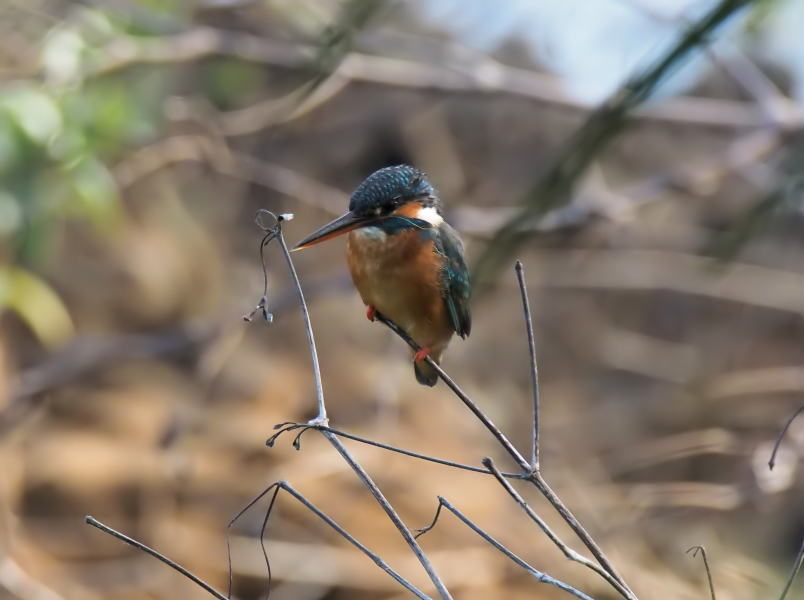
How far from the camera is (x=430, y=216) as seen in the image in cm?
202

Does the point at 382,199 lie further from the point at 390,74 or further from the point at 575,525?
the point at 390,74

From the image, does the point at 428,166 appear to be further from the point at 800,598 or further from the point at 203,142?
the point at 800,598

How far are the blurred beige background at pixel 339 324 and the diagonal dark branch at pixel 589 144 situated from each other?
87.3 inches

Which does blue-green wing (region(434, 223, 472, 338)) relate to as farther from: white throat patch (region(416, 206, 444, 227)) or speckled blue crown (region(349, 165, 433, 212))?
speckled blue crown (region(349, 165, 433, 212))

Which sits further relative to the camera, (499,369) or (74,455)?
(499,369)

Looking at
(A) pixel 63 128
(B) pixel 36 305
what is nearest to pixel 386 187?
(A) pixel 63 128

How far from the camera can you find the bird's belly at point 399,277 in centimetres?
191

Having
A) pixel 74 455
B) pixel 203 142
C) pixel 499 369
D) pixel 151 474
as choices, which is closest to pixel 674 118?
pixel 203 142

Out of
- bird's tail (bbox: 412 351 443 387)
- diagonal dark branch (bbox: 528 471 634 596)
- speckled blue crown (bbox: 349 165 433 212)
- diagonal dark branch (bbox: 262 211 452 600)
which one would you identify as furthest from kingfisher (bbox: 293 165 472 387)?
diagonal dark branch (bbox: 528 471 634 596)

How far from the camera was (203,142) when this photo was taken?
14.2ft

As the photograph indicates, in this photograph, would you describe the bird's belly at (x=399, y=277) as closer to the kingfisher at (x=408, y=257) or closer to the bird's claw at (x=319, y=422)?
the kingfisher at (x=408, y=257)

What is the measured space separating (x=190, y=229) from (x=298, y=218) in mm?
701

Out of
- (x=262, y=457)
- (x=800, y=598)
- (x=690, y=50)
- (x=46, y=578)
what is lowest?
(x=690, y=50)

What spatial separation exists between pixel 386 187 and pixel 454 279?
0.47 meters
